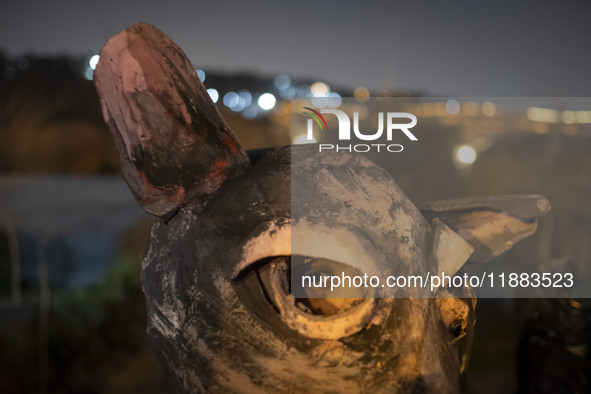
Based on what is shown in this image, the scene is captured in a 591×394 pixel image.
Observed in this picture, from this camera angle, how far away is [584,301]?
5.95ft

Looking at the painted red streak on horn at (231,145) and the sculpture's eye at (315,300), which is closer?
the sculpture's eye at (315,300)

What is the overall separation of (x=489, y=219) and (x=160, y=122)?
791 millimetres

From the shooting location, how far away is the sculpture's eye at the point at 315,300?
85 centimetres

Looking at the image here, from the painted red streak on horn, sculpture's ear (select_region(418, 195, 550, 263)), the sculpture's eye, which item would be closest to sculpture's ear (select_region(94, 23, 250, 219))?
the painted red streak on horn

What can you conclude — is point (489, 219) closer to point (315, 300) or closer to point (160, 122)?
point (315, 300)

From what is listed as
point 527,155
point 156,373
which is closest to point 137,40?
point 156,373

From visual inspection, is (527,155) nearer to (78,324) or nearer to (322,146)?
(78,324)

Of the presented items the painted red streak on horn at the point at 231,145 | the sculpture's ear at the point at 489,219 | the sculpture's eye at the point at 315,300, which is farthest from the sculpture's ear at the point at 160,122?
the sculpture's ear at the point at 489,219

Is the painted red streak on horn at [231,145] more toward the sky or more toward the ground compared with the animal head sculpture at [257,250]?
more toward the sky

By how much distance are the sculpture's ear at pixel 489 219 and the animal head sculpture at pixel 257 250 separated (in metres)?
0.10

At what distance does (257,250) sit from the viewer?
2.85ft

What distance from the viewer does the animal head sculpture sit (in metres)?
0.87

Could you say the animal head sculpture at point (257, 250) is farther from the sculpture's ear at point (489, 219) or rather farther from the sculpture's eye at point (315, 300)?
the sculpture's ear at point (489, 219)

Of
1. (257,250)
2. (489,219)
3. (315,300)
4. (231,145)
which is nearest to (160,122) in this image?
(231,145)
